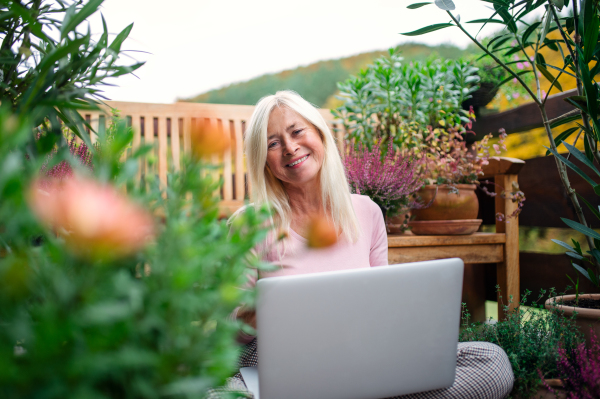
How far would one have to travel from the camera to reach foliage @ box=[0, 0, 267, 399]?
0.24 m

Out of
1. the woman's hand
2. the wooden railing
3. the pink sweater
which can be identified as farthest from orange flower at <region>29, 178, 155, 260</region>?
the wooden railing

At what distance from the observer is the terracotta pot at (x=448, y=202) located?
6.56ft

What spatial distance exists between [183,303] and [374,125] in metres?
2.28

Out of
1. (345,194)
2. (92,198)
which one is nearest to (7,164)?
(92,198)

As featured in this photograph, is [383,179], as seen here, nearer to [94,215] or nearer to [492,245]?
[492,245]

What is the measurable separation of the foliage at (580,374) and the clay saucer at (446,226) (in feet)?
2.88

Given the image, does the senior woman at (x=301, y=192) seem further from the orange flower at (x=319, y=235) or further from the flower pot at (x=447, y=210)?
the orange flower at (x=319, y=235)

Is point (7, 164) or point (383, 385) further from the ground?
point (7, 164)

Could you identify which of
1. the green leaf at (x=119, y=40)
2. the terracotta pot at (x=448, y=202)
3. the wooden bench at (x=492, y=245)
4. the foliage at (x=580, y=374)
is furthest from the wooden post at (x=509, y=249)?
the green leaf at (x=119, y=40)

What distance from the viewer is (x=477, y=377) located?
1.08 m

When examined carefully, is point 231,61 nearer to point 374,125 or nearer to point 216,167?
point 374,125

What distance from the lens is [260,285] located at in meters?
0.63

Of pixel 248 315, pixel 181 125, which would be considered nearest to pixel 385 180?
pixel 248 315

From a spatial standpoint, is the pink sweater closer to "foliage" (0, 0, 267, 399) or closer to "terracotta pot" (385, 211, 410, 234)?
"terracotta pot" (385, 211, 410, 234)
